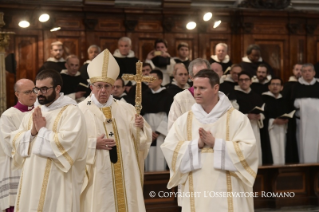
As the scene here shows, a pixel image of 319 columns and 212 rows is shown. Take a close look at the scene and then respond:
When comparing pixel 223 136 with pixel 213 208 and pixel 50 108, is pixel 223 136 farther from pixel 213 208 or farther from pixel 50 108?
pixel 50 108

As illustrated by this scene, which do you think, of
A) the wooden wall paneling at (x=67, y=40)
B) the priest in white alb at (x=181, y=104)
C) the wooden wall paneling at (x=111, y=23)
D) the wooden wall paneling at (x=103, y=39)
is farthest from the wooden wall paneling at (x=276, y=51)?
the priest in white alb at (x=181, y=104)

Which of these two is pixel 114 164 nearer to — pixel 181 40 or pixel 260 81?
pixel 260 81

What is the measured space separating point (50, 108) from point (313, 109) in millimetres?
6079

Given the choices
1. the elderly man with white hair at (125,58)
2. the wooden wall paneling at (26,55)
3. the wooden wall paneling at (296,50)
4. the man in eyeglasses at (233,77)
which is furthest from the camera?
the wooden wall paneling at (296,50)

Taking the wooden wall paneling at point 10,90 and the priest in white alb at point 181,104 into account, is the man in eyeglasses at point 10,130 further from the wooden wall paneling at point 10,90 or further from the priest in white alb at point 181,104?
the wooden wall paneling at point 10,90

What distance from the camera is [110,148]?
639cm

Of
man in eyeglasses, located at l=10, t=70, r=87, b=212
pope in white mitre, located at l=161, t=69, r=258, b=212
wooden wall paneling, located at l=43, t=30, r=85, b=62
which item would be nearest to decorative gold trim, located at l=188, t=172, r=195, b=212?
pope in white mitre, located at l=161, t=69, r=258, b=212

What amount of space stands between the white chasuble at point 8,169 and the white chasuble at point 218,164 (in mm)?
2593

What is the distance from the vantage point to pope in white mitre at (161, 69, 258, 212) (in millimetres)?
5168

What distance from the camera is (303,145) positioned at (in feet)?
34.8

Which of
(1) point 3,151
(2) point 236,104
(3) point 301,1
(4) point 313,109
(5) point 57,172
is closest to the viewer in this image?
(5) point 57,172

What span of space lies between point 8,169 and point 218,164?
3.35 metres

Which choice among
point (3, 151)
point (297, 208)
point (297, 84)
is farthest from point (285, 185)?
point (3, 151)

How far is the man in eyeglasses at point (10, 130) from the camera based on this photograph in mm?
7141
